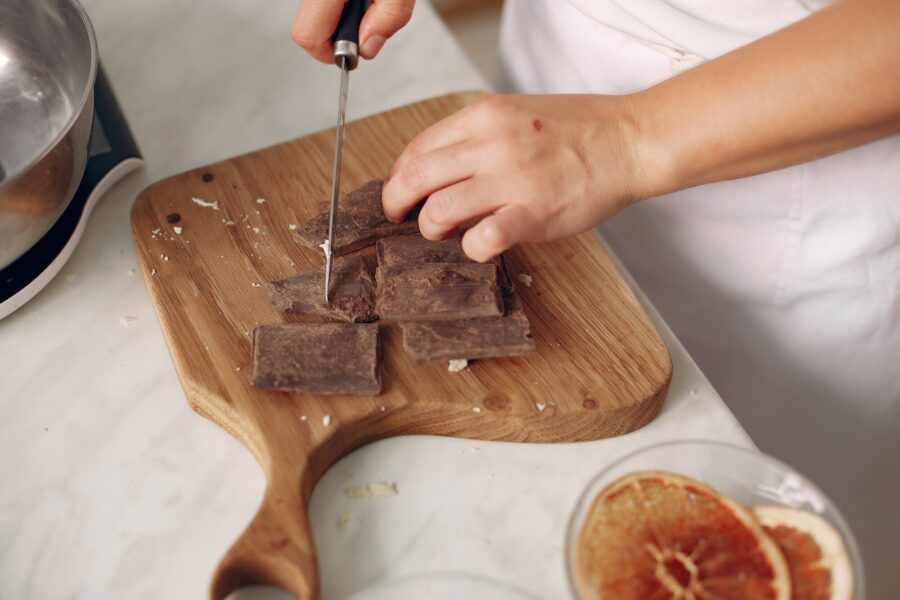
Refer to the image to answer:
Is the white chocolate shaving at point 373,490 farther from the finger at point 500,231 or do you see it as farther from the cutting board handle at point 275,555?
the finger at point 500,231

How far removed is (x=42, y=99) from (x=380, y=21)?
0.62 metres

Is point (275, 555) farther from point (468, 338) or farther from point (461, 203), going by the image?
point (461, 203)

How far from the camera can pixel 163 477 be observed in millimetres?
1188

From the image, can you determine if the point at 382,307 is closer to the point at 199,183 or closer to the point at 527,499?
the point at 527,499

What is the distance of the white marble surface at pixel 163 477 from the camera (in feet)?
3.62

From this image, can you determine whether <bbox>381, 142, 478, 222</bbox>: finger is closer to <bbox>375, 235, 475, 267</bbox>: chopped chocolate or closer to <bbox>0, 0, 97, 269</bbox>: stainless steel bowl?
<bbox>375, 235, 475, 267</bbox>: chopped chocolate

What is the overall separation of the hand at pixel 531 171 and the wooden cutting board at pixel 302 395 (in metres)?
0.16

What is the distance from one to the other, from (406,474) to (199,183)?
0.69 m

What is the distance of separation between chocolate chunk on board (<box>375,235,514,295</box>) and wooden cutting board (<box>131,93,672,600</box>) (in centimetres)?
5

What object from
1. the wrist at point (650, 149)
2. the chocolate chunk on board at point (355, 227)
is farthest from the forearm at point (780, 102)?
the chocolate chunk on board at point (355, 227)

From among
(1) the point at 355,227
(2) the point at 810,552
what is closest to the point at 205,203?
(1) the point at 355,227

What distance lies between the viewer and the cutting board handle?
1029 millimetres

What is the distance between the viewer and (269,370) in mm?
1217

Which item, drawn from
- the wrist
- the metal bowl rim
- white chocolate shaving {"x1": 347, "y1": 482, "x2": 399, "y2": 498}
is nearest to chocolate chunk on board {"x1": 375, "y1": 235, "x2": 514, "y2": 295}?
the wrist
